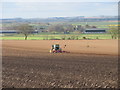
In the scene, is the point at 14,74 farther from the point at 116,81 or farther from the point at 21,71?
the point at 116,81

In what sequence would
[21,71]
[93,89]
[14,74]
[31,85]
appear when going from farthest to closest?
1. [21,71]
2. [14,74]
3. [31,85]
4. [93,89]

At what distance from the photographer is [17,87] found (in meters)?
17.8

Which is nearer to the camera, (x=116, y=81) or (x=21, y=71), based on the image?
(x=116, y=81)

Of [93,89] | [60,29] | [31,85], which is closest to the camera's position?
[93,89]

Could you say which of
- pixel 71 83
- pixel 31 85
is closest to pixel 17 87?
pixel 31 85

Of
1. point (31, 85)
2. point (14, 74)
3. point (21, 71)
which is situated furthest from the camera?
point (21, 71)

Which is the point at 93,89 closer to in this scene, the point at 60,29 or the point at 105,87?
the point at 105,87

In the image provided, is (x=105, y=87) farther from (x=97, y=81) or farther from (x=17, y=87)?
(x=17, y=87)

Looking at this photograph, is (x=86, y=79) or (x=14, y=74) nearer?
(x=86, y=79)

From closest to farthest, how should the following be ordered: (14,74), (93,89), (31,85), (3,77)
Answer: (93,89), (31,85), (3,77), (14,74)

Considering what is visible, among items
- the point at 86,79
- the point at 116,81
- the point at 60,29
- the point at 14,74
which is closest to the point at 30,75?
the point at 14,74

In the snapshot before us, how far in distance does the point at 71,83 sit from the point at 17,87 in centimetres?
315

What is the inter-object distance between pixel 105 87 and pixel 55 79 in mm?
3796

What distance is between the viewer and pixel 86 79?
2062 centimetres
